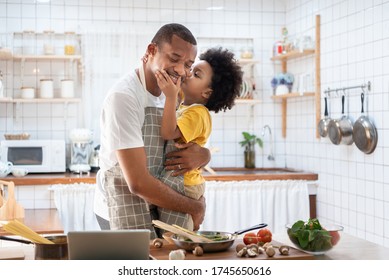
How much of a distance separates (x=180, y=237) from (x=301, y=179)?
7.31ft

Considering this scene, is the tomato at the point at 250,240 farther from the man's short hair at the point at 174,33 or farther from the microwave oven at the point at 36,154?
the microwave oven at the point at 36,154

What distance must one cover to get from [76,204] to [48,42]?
110 centimetres

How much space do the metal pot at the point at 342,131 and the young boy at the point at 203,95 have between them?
1494mm

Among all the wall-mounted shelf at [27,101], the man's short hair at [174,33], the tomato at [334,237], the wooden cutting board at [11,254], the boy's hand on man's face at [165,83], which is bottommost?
the wooden cutting board at [11,254]

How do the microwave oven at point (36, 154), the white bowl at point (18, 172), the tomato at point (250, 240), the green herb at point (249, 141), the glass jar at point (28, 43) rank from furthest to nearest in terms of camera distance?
the green herb at point (249, 141) < the glass jar at point (28, 43) < the microwave oven at point (36, 154) < the white bowl at point (18, 172) < the tomato at point (250, 240)

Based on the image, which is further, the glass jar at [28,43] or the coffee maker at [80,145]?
the glass jar at [28,43]

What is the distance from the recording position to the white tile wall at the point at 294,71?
3.05 meters

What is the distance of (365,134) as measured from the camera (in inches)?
121

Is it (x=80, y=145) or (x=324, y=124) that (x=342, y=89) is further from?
(x=80, y=145)

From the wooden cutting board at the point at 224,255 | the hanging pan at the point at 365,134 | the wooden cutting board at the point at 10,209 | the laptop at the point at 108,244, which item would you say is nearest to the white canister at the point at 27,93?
the wooden cutting board at the point at 10,209

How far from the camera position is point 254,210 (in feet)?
11.8

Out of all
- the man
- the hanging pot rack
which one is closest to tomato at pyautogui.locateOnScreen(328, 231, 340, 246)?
the man

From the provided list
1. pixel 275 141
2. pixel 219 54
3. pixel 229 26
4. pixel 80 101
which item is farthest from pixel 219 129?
pixel 219 54
